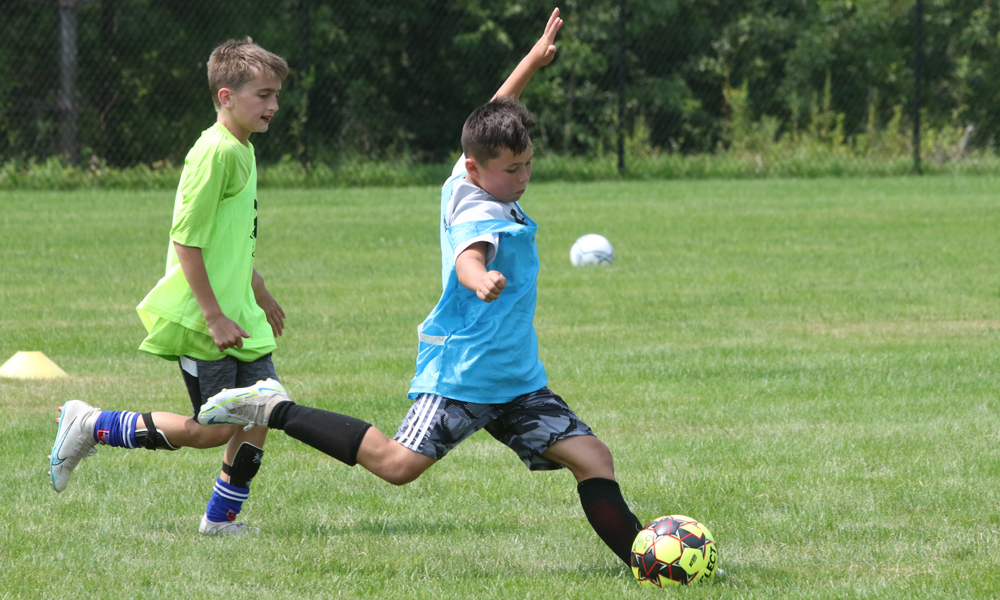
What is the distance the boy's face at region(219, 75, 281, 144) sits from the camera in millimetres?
3920

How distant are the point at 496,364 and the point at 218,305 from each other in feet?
3.11

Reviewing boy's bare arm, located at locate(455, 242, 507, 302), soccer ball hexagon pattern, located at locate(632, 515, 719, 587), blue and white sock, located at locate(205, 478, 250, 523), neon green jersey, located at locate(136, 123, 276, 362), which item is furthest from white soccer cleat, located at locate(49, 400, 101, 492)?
soccer ball hexagon pattern, located at locate(632, 515, 719, 587)

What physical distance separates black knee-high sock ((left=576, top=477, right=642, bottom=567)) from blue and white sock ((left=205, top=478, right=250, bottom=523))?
1178 mm

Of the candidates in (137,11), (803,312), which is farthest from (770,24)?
(803,312)

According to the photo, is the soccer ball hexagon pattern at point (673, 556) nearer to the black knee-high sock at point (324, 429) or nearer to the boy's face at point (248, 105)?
the black knee-high sock at point (324, 429)

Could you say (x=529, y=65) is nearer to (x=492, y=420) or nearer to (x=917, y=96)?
(x=492, y=420)

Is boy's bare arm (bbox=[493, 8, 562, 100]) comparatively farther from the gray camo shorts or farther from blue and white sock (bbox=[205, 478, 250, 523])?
blue and white sock (bbox=[205, 478, 250, 523])

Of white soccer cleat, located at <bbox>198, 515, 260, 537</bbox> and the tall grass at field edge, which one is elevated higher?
white soccer cleat, located at <bbox>198, 515, 260, 537</bbox>

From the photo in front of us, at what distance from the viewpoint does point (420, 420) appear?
3535 millimetres

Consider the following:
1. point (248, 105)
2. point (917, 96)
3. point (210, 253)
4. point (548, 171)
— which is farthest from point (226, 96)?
point (917, 96)

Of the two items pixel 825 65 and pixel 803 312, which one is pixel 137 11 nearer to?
pixel 825 65

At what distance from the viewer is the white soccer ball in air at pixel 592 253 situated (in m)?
10.6

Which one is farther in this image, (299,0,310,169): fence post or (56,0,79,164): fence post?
(56,0,79,164): fence post

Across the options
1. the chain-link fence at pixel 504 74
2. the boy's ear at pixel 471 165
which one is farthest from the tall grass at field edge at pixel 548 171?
the boy's ear at pixel 471 165
